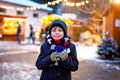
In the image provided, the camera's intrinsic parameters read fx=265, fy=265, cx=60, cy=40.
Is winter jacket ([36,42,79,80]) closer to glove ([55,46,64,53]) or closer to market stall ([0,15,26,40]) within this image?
glove ([55,46,64,53])

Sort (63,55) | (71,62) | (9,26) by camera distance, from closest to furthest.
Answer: (63,55) < (71,62) < (9,26)

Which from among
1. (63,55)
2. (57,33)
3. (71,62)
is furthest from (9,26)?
(63,55)

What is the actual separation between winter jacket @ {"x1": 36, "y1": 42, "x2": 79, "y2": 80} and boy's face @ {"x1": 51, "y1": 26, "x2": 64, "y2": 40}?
0.14 metres

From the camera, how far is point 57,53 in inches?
120

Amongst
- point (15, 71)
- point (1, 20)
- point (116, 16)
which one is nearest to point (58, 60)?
point (15, 71)

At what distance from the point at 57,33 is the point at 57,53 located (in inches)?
12.3

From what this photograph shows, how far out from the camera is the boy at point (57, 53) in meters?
3.11

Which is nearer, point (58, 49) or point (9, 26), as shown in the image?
point (58, 49)

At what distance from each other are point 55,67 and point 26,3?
29.4 metres

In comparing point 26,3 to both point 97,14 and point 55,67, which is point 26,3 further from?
point 55,67

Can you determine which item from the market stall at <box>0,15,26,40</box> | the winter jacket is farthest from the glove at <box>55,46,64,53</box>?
the market stall at <box>0,15,26,40</box>

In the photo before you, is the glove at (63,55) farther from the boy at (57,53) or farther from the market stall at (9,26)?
the market stall at (9,26)

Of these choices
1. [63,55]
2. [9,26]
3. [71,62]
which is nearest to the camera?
[63,55]

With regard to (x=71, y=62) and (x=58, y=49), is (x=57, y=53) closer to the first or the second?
(x=58, y=49)
